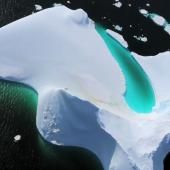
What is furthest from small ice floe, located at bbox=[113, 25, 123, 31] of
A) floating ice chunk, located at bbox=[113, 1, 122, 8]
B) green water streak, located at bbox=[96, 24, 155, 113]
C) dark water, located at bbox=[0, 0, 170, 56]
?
floating ice chunk, located at bbox=[113, 1, 122, 8]

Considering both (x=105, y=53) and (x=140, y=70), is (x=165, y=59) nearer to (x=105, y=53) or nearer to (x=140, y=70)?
(x=140, y=70)

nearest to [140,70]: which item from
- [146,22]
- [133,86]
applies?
[133,86]

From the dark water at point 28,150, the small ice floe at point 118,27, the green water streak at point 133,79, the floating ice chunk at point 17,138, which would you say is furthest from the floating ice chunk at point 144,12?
the floating ice chunk at point 17,138

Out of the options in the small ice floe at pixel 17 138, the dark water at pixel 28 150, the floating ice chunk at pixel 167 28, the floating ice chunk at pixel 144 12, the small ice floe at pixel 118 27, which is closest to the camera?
→ the dark water at pixel 28 150

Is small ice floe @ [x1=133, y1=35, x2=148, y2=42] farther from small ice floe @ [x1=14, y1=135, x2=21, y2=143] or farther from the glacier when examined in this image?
small ice floe @ [x1=14, y1=135, x2=21, y2=143]

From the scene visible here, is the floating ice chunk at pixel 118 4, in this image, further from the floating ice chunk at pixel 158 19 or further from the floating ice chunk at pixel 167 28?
the floating ice chunk at pixel 167 28

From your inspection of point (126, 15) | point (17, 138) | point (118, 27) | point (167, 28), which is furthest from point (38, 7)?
point (17, 138)
